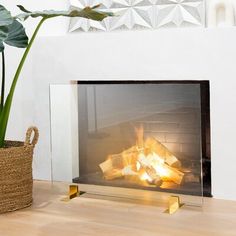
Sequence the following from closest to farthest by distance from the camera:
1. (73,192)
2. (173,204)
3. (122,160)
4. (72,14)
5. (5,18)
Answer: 1. (5,18)
2. (72,14)
3. (173,204)
4. (122,160)
5. (73,192)

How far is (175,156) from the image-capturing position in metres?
2.34

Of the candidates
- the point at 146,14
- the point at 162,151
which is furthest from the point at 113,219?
the point at 146,14

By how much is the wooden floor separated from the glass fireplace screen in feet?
0.35

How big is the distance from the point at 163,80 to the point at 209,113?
0.29 m

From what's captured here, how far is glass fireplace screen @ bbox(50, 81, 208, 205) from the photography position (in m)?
2.34

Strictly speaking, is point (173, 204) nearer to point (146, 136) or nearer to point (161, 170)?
point (161, 170)

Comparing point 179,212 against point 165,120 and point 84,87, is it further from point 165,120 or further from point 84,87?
point 84,87

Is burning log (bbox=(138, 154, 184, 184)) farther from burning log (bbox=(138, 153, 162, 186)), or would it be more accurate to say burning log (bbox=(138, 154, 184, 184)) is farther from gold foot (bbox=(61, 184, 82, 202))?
gold foot (bbox=(61, 184, 82, 202))

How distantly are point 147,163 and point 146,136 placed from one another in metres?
0.13

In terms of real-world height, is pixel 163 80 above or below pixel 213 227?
above

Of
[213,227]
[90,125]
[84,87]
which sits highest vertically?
[84,87]

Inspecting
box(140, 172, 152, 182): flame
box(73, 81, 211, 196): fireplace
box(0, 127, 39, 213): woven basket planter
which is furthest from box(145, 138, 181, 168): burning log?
box(0, 127, 39, 213): woven basket planter

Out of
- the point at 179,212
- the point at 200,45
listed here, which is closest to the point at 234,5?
the point at 200,45

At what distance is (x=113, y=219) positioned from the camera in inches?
86.1
